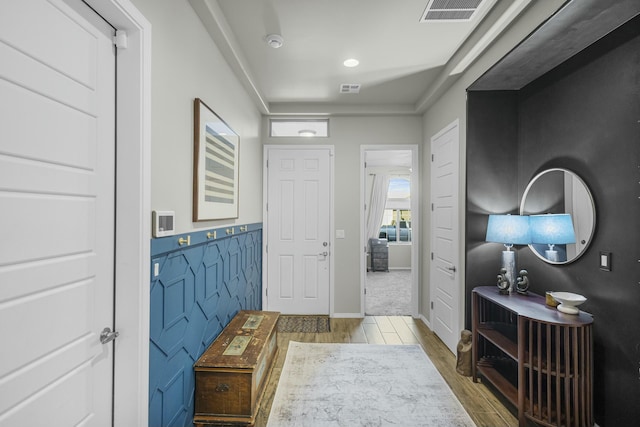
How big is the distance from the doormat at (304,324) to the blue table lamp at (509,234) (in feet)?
6.77

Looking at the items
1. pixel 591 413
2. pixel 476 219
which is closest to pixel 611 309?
pixel 591 413

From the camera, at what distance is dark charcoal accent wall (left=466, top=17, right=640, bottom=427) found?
5.64ft

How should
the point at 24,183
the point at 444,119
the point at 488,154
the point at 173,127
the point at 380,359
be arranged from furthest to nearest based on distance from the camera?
1. the point at 444,119
2. the point at 380,359
3. the point at 488,154
4. the point at 173,127
5. the point at 24,183

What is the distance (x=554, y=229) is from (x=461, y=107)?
1.36 meters

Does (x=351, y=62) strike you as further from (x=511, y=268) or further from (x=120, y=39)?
(x=511, y=268)

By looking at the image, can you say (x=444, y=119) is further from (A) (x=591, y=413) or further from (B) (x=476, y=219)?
(A) (x=591, y=413)

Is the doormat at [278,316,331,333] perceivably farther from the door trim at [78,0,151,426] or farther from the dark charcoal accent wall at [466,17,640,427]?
the door trim at [78,0,151,426]

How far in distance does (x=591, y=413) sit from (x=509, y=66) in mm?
2303

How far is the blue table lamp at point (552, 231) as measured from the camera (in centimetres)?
207

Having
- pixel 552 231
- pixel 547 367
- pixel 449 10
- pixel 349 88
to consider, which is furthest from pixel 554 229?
pixel 349 88

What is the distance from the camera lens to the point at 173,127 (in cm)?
168

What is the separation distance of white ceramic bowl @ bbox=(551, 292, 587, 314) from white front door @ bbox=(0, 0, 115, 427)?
243cm

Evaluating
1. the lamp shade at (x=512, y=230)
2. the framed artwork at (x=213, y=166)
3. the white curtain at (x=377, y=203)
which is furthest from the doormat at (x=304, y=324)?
the white curtain at (x=377, y=203)

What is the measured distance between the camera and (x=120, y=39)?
1.31 m
